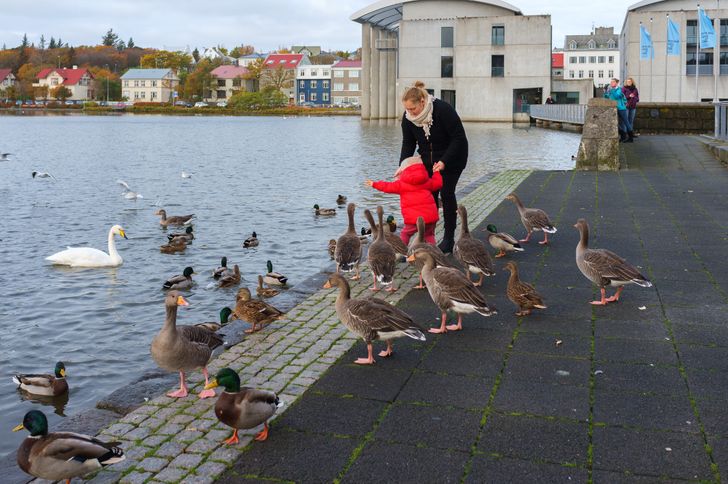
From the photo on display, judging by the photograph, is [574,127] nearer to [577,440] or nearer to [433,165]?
[433,165]

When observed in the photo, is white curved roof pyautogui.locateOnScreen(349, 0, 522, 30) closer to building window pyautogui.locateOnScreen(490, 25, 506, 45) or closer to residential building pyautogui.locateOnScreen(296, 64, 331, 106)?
building window pyautogui.locateOnScreen(490, 25, 506, 45)

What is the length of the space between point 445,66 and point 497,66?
19.6 ft

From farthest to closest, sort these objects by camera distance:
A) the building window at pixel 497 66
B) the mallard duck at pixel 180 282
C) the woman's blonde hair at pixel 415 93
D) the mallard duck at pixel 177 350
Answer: the building window at pixel 497 66 → the mallard duck at pixel 180 282 → the woman's blonde hair at pixel 415 93 → the mallard duck at pixel 177 350

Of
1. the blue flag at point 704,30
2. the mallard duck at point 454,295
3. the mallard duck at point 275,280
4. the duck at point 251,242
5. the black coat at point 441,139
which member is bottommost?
the mallard duck at point 275,280

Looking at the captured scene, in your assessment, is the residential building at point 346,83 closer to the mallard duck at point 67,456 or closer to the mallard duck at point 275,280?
the mallard duck at point 275,280

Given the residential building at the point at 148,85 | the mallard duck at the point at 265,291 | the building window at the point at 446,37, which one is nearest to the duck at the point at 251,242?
the mallard duck at the point at 265,291

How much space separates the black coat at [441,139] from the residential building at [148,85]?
182559mm

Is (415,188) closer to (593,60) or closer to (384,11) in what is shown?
(384,11)

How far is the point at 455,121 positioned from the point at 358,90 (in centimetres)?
16838

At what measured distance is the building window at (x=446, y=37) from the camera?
85.4 metres

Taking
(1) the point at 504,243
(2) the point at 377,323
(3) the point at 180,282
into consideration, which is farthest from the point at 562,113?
(2) the point at 377,323

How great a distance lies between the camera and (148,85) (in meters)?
185

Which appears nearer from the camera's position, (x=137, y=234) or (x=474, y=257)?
(x=474, y=257)

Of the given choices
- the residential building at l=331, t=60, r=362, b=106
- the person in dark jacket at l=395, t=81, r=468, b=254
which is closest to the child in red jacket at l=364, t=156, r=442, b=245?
the person in dark jacket at l=395, t=81, r=468, b=254
